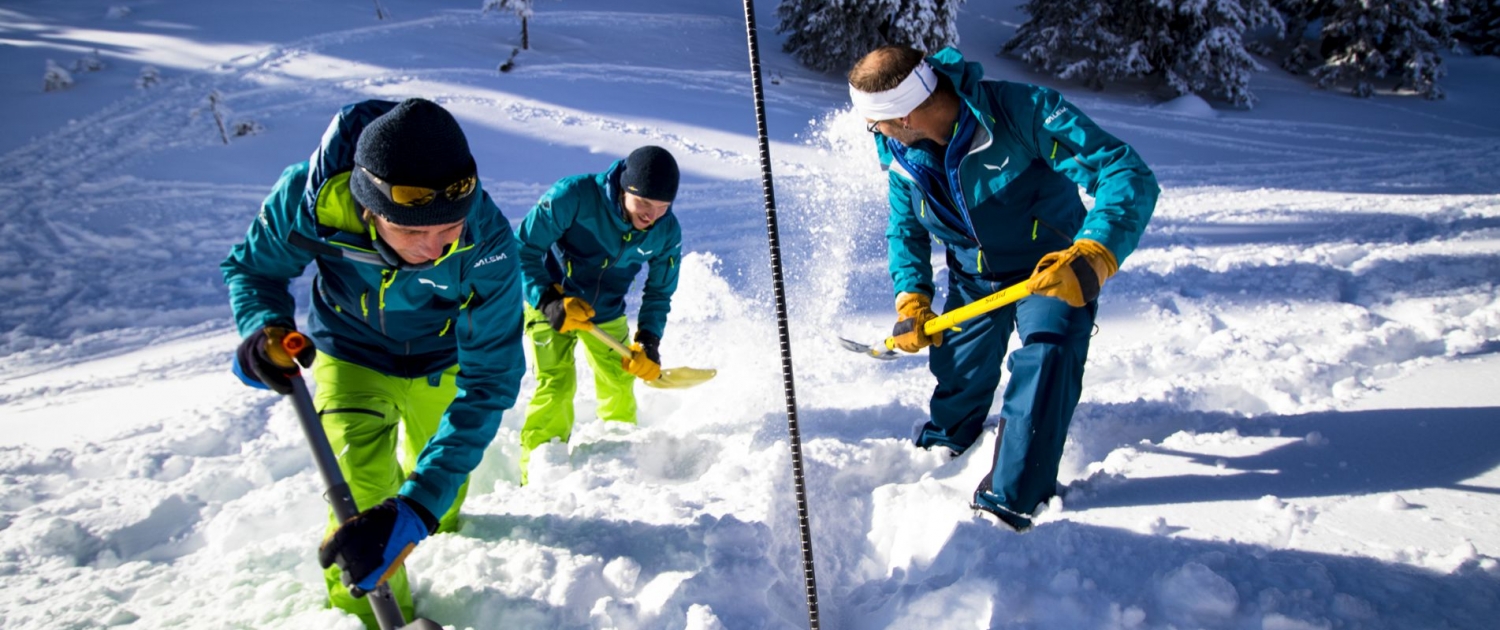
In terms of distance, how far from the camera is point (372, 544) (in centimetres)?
192

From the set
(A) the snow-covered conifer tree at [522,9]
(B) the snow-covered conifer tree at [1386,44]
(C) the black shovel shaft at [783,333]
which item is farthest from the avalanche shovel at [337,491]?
(B) the snow-covered conifer tree at [1386,44]

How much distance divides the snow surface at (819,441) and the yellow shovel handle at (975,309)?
2.03 feet

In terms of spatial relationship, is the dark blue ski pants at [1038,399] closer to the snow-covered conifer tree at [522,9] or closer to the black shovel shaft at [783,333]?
the black shovel shaft at [783,333]

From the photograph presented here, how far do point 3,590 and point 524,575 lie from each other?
1852mm

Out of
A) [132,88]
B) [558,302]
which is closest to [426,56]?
[132,88]

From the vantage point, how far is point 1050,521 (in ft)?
8.46

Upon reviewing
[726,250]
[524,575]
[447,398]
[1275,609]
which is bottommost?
[726,250]

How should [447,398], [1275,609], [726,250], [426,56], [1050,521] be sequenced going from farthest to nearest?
1. [426,56]
2. [726,250]
3. [447,398]
4. [1050,521]
5. [1275,609]

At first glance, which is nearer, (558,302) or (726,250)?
(558,302)

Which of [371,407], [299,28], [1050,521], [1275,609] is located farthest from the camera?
[299,28]

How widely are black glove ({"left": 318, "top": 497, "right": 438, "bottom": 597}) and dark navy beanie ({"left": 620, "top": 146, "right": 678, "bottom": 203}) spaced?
185cm

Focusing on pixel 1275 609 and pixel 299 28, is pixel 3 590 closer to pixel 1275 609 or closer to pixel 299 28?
pixel 1275 609

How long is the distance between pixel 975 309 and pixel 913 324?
20.2 inches

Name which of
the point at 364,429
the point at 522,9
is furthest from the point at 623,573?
the point at 522,9
